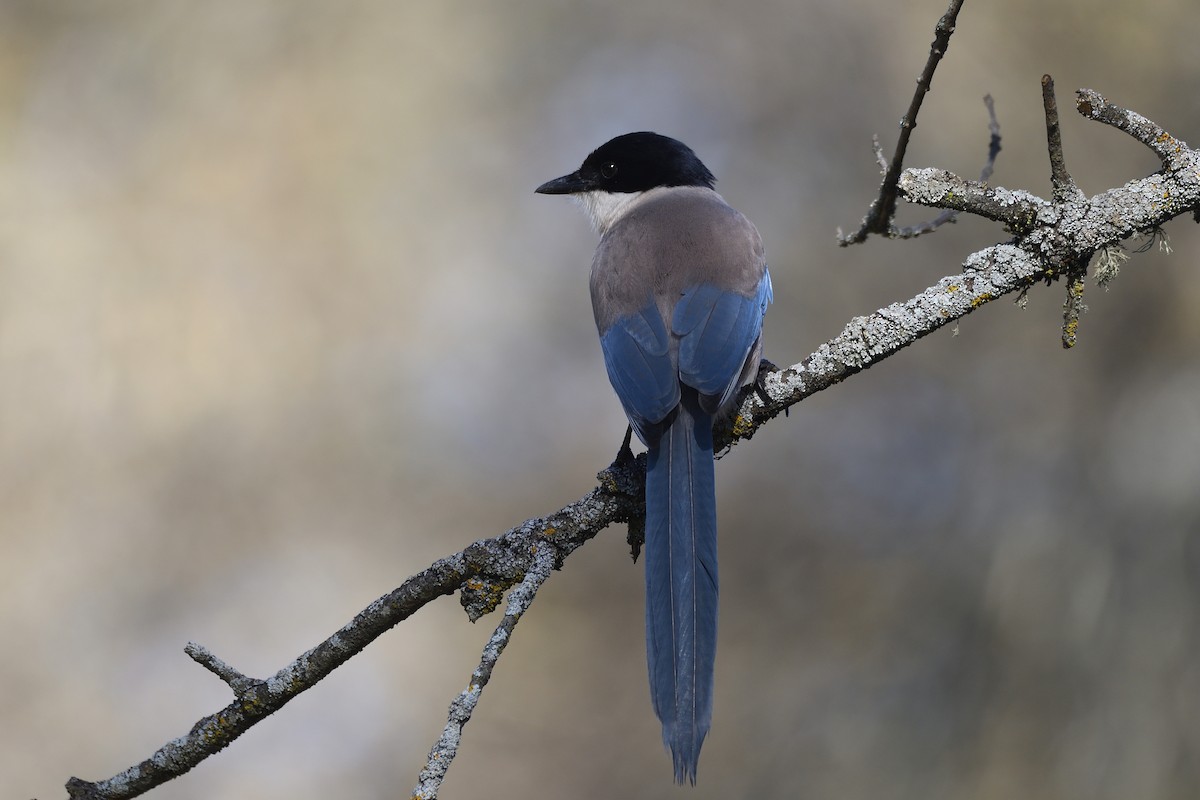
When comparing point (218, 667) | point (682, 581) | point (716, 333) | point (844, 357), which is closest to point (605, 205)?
point (716, 333)

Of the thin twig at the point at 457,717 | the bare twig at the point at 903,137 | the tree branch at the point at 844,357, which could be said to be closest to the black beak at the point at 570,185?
the bare twig at the point at 903,137

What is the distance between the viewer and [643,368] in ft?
9.41

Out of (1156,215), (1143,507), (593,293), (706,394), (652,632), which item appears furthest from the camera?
(1143,507)

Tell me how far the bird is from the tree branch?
0.14 meters

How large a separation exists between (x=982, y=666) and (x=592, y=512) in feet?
8.91

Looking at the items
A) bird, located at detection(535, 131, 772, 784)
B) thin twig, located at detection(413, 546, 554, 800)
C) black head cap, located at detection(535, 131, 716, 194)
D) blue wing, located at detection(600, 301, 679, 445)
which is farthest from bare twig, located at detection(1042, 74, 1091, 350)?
black head cap, located at detection(535, 131, 716, 194)

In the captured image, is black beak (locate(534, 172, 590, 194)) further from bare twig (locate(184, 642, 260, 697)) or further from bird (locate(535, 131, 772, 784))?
bare twig (locate(184, 642, 260, 697))

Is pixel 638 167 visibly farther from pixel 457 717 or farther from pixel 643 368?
pixel 457 717

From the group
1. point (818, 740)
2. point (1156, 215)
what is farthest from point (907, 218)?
point (1156, 215)

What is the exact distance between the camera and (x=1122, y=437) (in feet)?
15.9

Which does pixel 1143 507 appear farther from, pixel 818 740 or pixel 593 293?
pixel 593 293

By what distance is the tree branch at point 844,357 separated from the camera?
237 cm

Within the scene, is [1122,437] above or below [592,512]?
above

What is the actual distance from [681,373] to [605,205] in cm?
150
